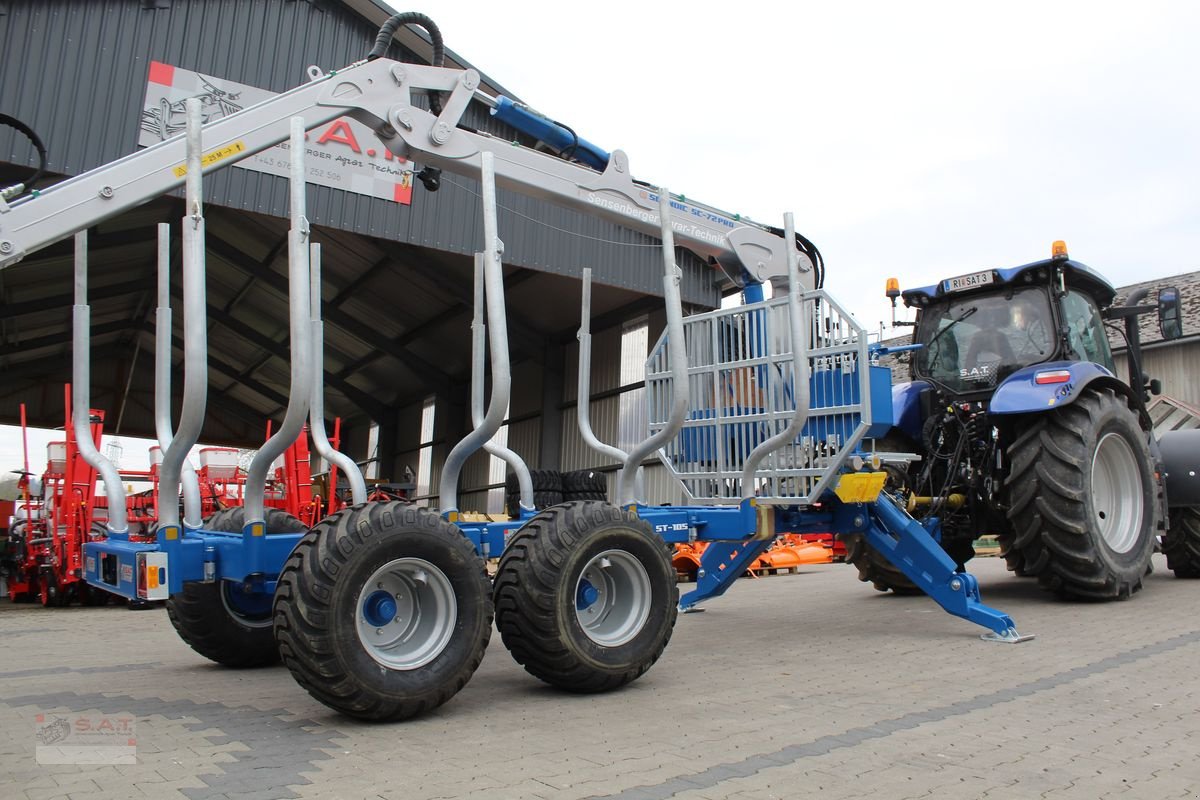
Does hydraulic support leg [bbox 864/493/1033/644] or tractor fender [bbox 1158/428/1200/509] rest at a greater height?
tractor fender [bbox 1158/428/1200/509]

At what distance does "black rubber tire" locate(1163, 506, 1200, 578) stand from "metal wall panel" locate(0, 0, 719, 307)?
295 inches

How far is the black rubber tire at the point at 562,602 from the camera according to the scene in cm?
447

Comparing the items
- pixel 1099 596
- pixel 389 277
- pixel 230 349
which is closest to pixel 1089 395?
pixel 1099 596

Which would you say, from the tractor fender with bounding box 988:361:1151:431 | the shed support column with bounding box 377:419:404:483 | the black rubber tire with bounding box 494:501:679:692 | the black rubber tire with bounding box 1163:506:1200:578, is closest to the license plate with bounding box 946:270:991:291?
the tractor fender with bounding box 988:361:1151:431

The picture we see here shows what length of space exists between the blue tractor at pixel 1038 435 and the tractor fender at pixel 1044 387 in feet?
0.04

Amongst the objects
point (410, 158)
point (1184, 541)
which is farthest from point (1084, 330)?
point (410, 158)

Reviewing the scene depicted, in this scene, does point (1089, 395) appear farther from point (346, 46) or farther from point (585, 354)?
point (346, 46)

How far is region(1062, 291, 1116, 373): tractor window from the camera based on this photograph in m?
7.93

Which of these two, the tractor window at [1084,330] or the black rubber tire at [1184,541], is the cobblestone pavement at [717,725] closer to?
the tractor window at [1084,330]

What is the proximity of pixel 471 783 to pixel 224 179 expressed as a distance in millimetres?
10881

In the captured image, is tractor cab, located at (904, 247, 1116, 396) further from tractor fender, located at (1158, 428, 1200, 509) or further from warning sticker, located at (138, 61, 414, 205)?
warning sticker, located at (138, 61, 414, 205)

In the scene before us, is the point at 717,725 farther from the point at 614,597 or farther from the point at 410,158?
the point at 410,158

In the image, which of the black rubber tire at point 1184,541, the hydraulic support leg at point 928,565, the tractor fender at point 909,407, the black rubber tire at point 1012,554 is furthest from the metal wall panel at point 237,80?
the hydraulic support leg at point 928,565

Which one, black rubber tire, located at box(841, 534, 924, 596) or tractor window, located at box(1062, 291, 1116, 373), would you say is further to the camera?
black rubber tire, located at box(841, 534, 924, 596)
